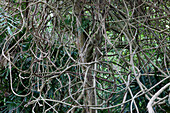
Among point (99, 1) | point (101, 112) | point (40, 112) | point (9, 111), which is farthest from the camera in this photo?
point (101, 112)

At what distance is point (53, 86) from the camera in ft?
6.25

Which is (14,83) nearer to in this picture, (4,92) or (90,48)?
(4,92)

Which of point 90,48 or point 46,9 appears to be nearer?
point 46,9

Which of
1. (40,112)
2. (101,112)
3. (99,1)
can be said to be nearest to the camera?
(99,1)

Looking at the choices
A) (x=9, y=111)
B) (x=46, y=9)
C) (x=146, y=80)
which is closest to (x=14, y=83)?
(x=9, y=111)

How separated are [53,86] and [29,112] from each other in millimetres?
303

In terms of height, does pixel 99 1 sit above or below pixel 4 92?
above

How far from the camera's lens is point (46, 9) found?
160 centimetres

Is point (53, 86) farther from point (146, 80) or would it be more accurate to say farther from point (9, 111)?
point (146, 80)

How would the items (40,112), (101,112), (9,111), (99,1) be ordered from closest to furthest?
(99,1) < (9,111) < (40,112) < (101,112)

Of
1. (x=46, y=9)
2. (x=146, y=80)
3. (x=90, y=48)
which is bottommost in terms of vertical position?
(x=146, y=80)

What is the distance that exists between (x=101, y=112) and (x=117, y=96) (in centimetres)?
36

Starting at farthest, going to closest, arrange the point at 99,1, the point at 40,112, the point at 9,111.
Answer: the point at 40,112
the point at 9,111
the point at 99,1

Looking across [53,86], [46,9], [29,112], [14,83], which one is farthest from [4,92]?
[46,9]
